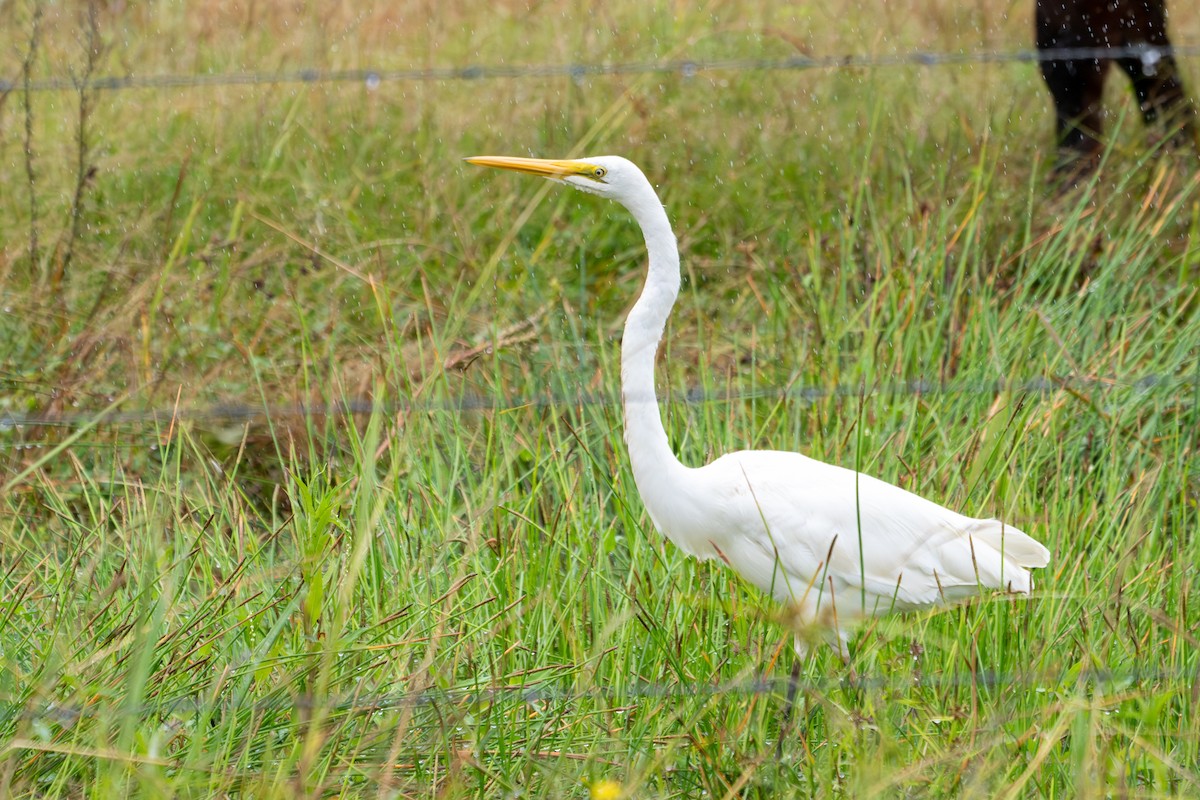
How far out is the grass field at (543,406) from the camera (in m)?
1.82

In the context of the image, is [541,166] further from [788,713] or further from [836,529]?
[788,713]

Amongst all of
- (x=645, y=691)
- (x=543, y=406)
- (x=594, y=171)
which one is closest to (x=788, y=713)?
(x=645, y=691)

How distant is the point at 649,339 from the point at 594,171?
0.33m

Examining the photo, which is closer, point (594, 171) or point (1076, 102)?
point (594, 171)

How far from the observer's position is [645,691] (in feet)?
5.98

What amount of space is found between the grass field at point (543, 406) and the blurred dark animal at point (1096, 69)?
0.15 m

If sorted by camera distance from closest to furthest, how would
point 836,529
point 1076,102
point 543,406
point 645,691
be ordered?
point 645,691
point 836,529
point 543,406
point 1076,102

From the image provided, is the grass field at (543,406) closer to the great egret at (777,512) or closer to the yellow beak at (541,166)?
the great egret at (777,512)

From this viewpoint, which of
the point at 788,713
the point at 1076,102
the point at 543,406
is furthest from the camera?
the point at 1076,102

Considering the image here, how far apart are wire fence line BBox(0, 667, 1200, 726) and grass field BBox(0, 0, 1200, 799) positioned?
0.5 inches

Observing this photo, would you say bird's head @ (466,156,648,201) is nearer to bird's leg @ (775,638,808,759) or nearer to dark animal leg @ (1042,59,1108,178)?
bird's leg @ (775,638,808,759)

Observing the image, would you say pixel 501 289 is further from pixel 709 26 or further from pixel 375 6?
pixel 375 6

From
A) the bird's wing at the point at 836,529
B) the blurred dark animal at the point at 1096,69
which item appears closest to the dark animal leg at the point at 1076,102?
the blurred dark animal at the point at 1096,69

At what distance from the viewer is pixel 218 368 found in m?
2.94
